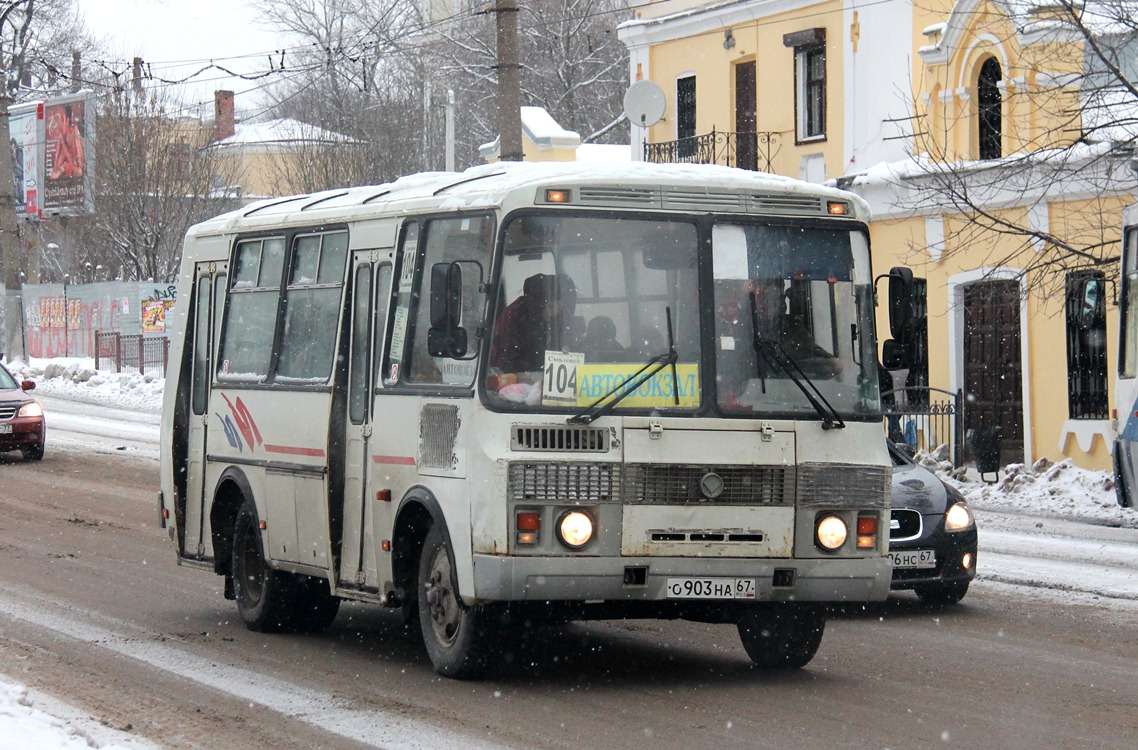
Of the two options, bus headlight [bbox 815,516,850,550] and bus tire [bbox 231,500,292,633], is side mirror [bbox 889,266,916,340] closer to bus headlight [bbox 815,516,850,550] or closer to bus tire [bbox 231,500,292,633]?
bus headlight [bbox 815,516,850,550]

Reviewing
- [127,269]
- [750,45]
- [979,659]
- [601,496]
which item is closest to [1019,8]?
[750,45]

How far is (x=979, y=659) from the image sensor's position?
10.1m

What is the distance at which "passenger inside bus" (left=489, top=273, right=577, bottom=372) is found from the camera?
27.9 feet

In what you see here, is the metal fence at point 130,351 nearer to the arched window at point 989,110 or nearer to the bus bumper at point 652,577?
the arched window at point 989,110

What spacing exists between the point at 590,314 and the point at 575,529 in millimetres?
1041

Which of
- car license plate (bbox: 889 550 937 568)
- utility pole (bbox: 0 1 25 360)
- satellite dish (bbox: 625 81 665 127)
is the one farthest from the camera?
utility pole (bbox: 0 1 25 360)

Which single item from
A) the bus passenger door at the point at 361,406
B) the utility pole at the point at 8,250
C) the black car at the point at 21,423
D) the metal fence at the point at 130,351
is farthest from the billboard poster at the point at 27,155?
the bus passenger door at the point at 361,406

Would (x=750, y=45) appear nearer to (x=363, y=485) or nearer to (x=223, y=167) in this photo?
(x=363, y=485)

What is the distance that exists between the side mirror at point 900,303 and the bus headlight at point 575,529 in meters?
2.02

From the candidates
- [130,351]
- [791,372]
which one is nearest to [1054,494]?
[791,372]

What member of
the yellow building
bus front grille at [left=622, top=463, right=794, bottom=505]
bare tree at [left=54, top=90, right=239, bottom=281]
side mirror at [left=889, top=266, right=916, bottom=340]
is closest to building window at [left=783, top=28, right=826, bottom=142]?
the yellow building

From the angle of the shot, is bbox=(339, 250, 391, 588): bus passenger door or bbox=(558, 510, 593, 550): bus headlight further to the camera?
bbox=(339, 250, 391, 588): bus passenger door

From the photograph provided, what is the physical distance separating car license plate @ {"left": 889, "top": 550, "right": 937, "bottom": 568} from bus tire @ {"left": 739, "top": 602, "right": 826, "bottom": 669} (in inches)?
104

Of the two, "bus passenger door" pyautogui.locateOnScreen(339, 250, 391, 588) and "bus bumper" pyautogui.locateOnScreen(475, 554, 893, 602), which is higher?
"bus passenger door" pyautogui.locateOnScreen(339, 250, 391, 588)
